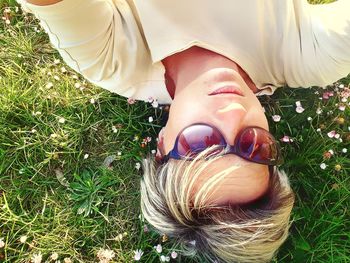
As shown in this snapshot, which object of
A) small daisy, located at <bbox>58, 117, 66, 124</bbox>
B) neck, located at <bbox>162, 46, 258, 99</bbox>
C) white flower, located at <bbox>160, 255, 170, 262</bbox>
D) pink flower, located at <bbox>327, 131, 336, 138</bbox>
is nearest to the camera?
neck, located at <bbox>162, 46, 258, 99</bbox>

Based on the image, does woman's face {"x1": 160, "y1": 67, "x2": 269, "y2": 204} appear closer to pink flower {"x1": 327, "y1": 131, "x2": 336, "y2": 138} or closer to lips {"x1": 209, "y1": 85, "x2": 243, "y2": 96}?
lips {"x1": 209, "y1": 85, "x2": 243, "y2": 96}

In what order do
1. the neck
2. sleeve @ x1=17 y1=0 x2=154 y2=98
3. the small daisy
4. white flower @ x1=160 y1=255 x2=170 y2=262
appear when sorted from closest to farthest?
sleeve @ x1=17 y1=0 x2=154 y2=98 → the neck → white flower @ x1=160 y1=255 x2=170 y2=262 → the small daisy

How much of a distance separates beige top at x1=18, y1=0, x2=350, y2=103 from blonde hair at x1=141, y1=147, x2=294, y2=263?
1.59ft

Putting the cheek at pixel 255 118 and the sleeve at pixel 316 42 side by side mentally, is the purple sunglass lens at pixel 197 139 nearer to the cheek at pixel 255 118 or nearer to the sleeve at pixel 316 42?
the cheek at pixel 255 118

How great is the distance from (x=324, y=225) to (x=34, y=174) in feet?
4.98

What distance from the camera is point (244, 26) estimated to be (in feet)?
6.75

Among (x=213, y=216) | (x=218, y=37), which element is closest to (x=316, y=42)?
(x=218, y=37)

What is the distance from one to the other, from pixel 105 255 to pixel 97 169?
18.0 inches

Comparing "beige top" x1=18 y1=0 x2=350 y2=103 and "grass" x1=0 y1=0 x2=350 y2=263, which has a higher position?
"beige top" x1=18 y1=0 x2=350 y2=103

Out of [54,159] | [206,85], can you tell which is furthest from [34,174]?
[206,85]

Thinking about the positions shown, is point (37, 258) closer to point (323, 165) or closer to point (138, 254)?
point (138, 254)

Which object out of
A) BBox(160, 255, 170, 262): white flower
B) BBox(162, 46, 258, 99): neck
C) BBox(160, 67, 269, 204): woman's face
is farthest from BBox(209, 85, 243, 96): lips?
BBox(160, 255, 170, 262): white flower

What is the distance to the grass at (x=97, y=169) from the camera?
8.01 feet

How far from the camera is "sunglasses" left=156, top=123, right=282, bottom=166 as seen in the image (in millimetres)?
1811
